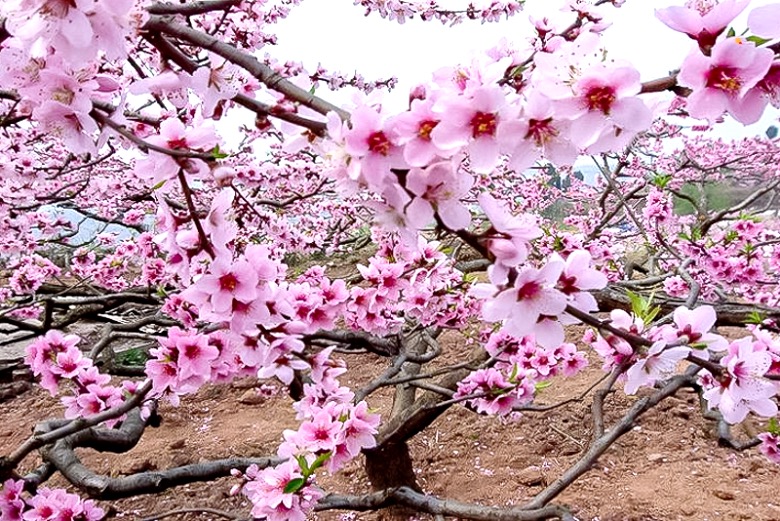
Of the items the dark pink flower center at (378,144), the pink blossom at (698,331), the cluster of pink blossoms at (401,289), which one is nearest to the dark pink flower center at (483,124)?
the dark pink flower center at (378,144)

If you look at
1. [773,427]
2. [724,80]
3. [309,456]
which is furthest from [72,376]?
[773,427]

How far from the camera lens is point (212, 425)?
17.7ft

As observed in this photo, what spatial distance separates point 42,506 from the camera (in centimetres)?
187

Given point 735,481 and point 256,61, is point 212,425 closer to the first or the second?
point 735,481

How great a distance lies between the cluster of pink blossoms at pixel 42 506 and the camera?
1.86 metres

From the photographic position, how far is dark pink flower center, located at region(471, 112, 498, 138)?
822mm

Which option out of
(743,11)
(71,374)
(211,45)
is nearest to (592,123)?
(743,11)

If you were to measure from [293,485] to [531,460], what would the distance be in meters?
3.06

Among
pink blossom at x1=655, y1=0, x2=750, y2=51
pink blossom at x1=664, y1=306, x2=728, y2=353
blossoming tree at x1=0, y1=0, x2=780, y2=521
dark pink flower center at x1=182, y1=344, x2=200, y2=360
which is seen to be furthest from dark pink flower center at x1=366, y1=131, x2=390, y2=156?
dark pink flower center at x1=182, y1=344, x2=200, y2=360

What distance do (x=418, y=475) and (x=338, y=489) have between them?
641mm

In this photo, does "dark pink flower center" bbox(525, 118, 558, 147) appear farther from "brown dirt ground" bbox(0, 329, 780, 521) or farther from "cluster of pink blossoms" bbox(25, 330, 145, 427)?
"brown dirt ground" bbox(0, 329, 780, 521)

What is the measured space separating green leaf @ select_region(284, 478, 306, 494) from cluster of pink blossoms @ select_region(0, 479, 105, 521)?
2.79ft

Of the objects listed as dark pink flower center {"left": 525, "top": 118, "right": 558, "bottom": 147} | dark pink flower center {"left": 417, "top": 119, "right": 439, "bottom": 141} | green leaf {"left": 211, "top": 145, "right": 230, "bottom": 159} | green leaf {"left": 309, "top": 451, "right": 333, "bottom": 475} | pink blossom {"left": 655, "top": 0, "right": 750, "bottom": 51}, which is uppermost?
green leaf {"left": 211, "top": 145, "right": 230, "bottom": 159}

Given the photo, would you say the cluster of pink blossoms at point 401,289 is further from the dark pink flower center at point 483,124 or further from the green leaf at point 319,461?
the dark pink flower center at point 483,124
